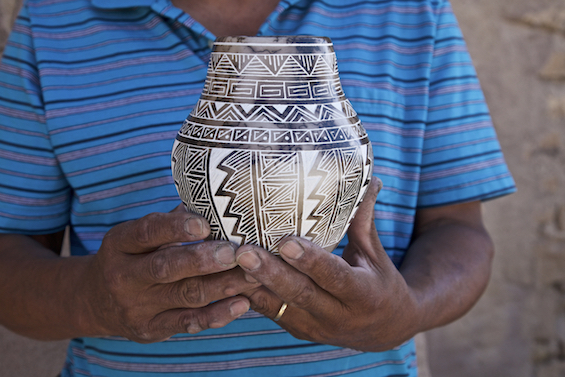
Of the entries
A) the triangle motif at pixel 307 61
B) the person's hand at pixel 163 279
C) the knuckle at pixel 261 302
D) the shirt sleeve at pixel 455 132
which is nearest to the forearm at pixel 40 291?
the person's hand at pixel 163 279

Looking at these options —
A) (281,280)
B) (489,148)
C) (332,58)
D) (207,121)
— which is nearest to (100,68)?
(207,121)

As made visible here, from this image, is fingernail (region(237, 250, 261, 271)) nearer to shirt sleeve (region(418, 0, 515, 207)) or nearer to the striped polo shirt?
the striped polo shirt

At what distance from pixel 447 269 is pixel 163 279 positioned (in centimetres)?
63

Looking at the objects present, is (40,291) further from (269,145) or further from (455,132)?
(455,132)

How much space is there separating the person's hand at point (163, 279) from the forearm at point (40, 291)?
7 centimetres

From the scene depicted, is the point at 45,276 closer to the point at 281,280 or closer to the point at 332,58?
the point at 281,280

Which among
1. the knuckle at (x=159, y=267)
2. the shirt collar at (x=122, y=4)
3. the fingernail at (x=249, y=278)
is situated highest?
the shirt collar at (x=122, y=4)

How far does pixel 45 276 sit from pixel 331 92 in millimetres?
666

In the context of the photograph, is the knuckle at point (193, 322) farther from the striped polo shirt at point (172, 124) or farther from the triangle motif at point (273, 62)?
the triangle motif at point (273, 62)

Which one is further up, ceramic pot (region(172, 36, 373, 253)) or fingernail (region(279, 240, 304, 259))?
ceramic pot (region(172, 36, 373, 253))

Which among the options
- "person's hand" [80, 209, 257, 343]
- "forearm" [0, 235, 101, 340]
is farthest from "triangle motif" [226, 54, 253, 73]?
"forearm" [0, 235, 101, 340]

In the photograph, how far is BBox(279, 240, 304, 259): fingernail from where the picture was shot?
2.60ft

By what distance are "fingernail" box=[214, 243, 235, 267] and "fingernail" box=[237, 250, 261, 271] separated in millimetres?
12

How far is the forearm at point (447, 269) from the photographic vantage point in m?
1.11
